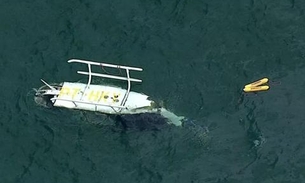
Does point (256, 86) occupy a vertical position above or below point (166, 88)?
below

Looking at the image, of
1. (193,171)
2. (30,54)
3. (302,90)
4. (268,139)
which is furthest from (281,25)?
(30,54)

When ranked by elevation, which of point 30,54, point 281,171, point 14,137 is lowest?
point 281,171

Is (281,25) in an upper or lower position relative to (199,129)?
upper

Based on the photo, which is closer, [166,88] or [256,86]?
[256,86]

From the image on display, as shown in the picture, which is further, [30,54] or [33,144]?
[30,54]

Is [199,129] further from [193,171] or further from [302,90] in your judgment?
[302,90]

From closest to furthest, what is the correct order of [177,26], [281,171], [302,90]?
[281,171], [302,90], [177,26]

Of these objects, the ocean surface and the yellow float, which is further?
the yellow float

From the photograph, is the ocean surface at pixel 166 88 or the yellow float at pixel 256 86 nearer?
the ocean surface at pixel 166 88
